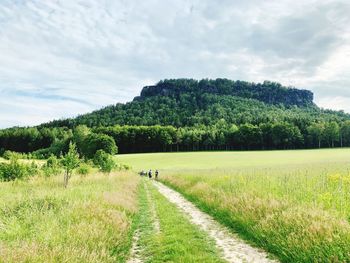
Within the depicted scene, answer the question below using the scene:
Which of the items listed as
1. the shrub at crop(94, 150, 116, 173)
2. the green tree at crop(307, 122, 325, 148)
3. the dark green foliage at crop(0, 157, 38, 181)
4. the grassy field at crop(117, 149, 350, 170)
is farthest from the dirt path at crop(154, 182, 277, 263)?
the green tree at crop(307, 122, 325, 148)

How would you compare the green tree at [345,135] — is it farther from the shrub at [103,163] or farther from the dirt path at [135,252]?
the dirt path at [135,252]

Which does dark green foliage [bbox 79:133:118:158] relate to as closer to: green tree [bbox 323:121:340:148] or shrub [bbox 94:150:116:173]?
shrub [bbox 94:150:116:173]

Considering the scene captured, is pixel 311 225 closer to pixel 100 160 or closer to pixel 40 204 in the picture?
pixel 40 204

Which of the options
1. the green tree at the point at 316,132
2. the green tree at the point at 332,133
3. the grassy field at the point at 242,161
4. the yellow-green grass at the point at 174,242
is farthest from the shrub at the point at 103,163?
the green tree at the point at 332,133

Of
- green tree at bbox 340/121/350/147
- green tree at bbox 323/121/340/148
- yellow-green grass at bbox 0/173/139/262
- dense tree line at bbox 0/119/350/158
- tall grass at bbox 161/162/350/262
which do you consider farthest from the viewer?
dense tree line at bbox 0/119/350/158

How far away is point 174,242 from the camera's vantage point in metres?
11.2

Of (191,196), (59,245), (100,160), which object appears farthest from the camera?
(100,160)

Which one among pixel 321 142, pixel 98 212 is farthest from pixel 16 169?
pixel 321 142

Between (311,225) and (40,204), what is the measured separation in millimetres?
11029

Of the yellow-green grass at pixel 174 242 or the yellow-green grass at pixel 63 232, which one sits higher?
the yellow-green grass at pixel 63 232

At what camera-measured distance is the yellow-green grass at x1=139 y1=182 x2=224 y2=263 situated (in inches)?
377

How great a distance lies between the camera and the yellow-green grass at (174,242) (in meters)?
9.57

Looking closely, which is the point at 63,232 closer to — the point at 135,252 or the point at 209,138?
the point at 135,252

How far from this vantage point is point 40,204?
14.4 meters
